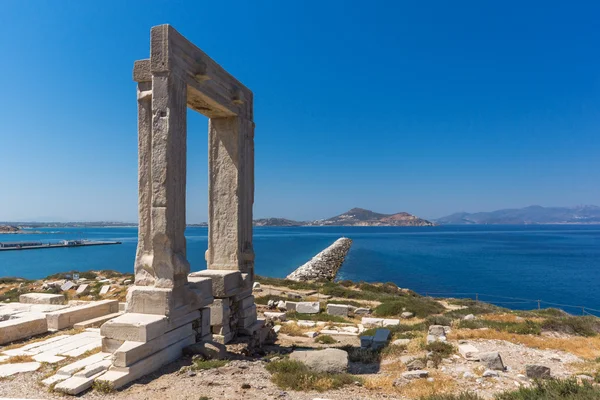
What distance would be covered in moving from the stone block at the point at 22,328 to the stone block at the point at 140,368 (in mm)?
4841

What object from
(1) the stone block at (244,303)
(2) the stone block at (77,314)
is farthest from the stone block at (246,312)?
(2) the stone block at (77,314)

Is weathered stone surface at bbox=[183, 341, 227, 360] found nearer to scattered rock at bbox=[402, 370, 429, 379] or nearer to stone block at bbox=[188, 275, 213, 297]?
stone block at bbox=[188, 275, 213, 297]

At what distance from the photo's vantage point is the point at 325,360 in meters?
7.29

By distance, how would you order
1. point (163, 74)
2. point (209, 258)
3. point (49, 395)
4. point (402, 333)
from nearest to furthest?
1. point (49, 395)
2. point (163, 74)
3. point (209, 258)
4. point (402, 333)

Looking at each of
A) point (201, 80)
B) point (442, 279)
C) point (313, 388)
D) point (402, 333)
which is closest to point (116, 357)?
point (313, 388)

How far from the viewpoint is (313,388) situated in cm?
611

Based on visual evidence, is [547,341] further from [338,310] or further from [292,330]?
[338,310]

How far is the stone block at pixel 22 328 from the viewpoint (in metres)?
9.10

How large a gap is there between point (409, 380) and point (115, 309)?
30.7ft

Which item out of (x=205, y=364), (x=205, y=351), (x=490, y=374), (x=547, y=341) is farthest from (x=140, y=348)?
(x=547, y=341)

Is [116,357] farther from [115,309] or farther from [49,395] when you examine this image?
[115,309]

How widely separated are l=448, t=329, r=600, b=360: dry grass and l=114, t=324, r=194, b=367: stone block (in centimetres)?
703

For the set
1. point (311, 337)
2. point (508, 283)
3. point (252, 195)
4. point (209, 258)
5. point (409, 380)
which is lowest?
point (508, 283)

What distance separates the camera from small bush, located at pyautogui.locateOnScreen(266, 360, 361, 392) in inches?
242
